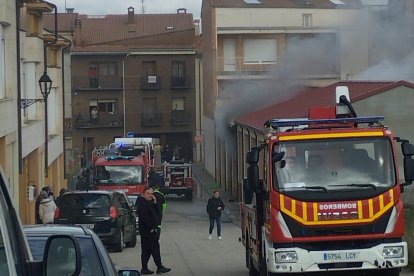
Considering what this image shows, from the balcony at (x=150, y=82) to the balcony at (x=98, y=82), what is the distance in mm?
1848

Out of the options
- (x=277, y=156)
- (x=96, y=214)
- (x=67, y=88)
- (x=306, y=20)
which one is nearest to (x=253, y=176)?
(x=277, y=156)

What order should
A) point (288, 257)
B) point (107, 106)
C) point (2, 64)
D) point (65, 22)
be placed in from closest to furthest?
1. point (288, 257)
2. point (2, 64)
3. point (107, 106)
4. point (65, 22)

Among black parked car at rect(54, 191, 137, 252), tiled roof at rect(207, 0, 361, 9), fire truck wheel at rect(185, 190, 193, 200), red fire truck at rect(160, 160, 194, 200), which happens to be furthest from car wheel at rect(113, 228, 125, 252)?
tiled roof at rect(207, 0, 361, 9)

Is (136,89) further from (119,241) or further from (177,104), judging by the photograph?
(119,241)

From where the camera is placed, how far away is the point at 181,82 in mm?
72750

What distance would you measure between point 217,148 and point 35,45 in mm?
23623

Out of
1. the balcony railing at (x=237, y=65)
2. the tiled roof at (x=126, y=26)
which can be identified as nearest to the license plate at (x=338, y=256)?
the balcony railing at (x=237, y=65)

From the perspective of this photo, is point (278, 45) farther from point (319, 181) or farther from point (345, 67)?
point (319, 181)

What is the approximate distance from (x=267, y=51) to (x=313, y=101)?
18440 millimetres

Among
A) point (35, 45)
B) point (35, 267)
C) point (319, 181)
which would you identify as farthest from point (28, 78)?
point (35, 267)

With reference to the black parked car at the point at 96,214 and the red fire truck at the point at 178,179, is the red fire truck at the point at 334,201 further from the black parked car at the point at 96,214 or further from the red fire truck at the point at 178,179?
the red fire truck at the point at 178,179

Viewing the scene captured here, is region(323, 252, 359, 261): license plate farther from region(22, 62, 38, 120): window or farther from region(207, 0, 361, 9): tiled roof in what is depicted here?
region(207, 0, 361, 9): tiled roof

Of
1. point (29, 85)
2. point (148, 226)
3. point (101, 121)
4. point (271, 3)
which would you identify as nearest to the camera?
point (148, 226)

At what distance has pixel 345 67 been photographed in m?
46.1
